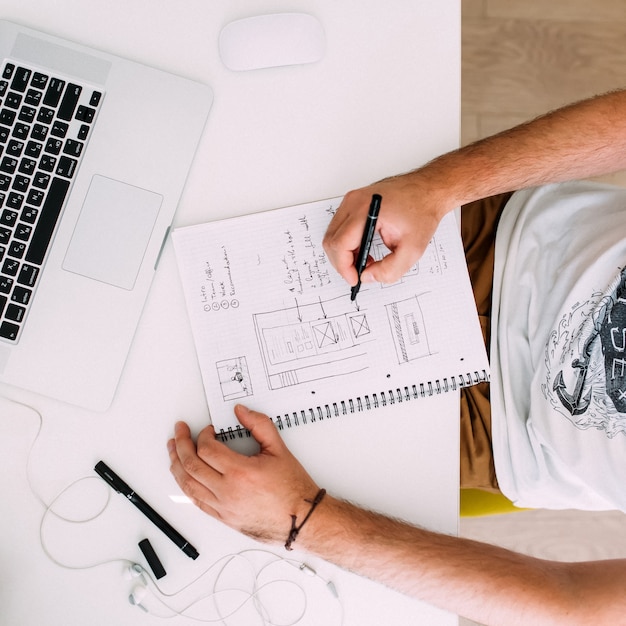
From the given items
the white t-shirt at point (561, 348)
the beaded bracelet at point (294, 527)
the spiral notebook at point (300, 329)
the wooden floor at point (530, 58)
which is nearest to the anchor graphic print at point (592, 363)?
the white t-shirt at point (561, 348)

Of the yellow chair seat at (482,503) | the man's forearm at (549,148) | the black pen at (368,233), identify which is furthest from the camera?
the yellow chair seat at (482,503)

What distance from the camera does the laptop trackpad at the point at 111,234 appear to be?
2.37ft

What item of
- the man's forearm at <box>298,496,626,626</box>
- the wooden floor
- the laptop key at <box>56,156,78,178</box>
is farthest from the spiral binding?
the wooden floor

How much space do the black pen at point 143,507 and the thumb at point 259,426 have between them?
15cm

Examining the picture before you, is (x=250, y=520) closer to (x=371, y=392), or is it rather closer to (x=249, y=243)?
(x=371, y=392)

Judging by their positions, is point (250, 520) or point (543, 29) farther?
point (543, 29)

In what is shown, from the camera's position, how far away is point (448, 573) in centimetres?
72

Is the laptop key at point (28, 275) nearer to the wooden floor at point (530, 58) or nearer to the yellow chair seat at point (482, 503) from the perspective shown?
the yellow chair seat at point (482, 503)

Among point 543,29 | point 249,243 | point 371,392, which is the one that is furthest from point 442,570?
point 543,29

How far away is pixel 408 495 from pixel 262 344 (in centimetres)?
27

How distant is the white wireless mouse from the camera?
741 mm

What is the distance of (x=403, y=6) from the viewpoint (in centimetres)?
77

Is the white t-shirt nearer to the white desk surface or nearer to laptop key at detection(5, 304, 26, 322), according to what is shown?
the white desk surface

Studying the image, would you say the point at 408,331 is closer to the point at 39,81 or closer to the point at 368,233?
the point at 368,233
